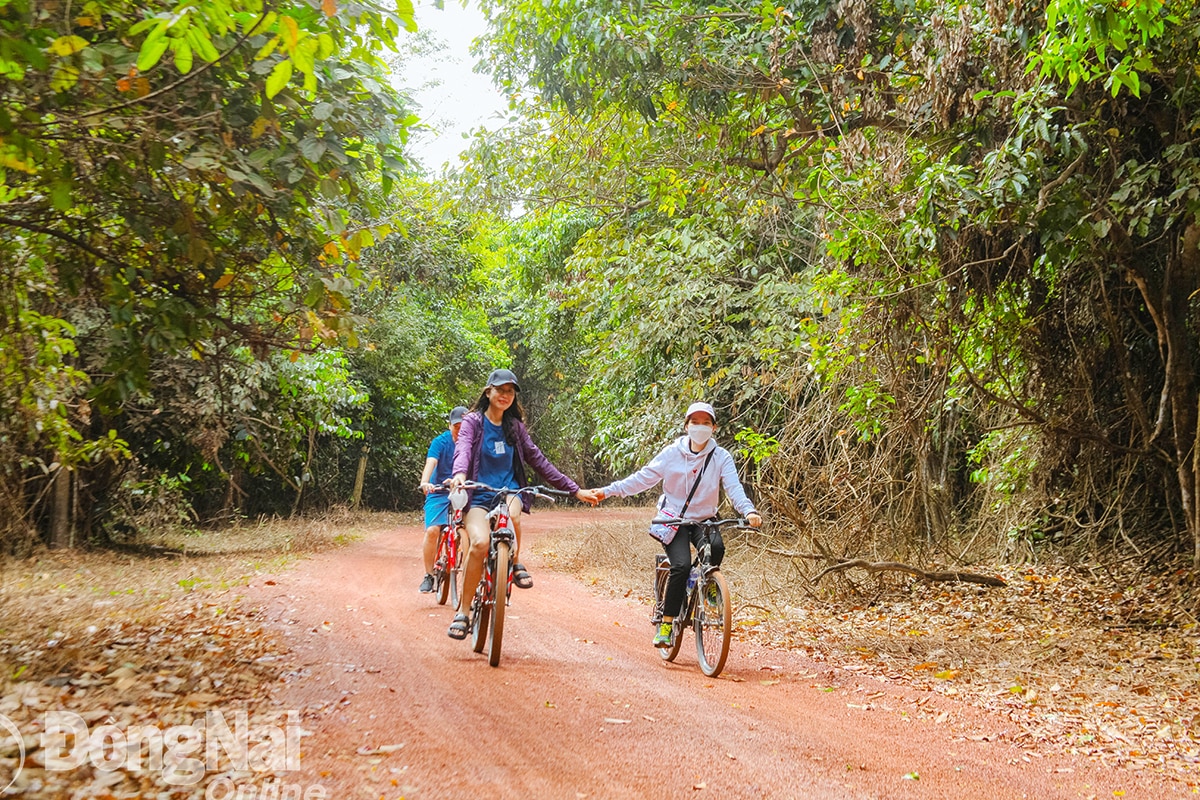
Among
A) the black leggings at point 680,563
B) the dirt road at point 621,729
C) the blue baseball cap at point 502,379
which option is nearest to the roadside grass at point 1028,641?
the dirt road at point 621,729

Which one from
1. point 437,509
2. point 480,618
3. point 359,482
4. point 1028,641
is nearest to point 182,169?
point 480,618

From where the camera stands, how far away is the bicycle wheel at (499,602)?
684 centimetres

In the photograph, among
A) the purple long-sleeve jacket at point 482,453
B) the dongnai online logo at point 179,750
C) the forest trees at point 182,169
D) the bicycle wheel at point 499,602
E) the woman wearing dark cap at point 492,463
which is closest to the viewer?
the dongnai online logo at point 179,750

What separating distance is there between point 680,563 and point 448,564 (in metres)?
3.07

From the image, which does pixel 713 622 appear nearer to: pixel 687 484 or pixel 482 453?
Result: pixel 687 484

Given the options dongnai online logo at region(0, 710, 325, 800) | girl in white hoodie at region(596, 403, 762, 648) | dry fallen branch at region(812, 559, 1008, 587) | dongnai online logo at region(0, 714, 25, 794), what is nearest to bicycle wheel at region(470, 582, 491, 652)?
girl in white hoodie at region(596, 403, 762, 648)

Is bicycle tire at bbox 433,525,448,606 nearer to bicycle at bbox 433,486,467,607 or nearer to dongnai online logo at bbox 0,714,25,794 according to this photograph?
bicycle at bbox 433,486,467,607

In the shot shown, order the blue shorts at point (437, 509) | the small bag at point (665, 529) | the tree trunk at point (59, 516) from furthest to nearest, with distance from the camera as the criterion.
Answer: the tree trunk at point (59, 516)
the blue shorts at point (437, 509)
the small bag at point (665, 529)

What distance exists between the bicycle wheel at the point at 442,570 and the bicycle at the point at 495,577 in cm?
213

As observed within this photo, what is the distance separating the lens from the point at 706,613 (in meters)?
7.25

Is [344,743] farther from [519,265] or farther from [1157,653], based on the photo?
[519,265]

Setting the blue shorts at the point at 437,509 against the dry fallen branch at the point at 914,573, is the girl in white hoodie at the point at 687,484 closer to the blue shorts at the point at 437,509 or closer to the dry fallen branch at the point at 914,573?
the dry fallen branch at the point at 914,573

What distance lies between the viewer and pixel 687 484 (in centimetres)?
757

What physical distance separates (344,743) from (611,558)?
10884mm
